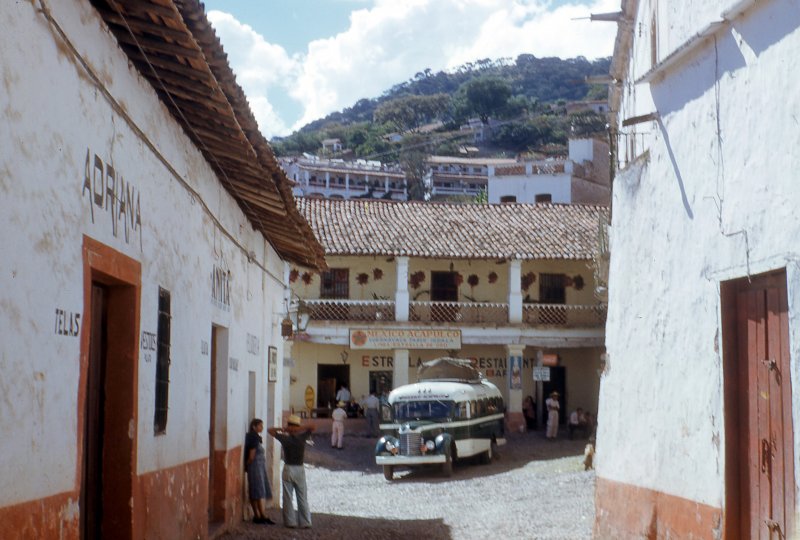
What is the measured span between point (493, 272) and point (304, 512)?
21.3 meters

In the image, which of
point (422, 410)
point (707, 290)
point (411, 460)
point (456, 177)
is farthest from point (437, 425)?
point (456, 177)

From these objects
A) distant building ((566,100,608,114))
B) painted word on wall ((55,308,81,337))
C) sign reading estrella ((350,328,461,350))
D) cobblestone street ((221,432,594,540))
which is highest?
distant building ((566,100,608,114))

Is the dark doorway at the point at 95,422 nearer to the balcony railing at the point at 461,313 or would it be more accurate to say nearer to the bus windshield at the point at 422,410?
the bus windshield at the point at 422,410

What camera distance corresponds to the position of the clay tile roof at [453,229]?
32469 millimetres

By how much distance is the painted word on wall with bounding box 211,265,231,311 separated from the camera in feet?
38.1

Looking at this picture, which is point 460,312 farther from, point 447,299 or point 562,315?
point 562,315

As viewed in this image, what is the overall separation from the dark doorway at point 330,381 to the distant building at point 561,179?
1865cm

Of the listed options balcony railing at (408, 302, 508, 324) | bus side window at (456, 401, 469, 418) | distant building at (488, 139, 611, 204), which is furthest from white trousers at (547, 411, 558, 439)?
distant building at (488, 139, 611, 204)

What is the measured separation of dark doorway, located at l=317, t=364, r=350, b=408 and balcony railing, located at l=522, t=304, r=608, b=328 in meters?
6.03

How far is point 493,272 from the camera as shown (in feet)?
114

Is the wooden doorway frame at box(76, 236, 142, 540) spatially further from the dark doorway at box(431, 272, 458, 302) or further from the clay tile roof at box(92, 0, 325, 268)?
the dark doorway at box(431, 272, 458, 302)

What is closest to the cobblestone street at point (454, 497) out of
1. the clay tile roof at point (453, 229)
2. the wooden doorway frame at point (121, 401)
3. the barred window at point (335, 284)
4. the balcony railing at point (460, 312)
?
the balcony railing at point (460, 312)

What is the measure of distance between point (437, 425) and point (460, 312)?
30.9ft

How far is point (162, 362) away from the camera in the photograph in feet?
29.5
